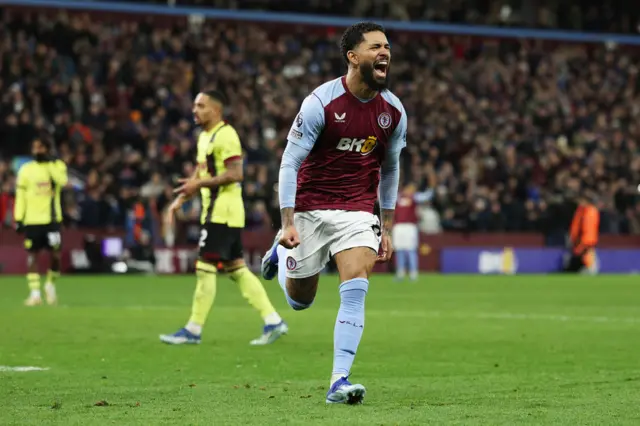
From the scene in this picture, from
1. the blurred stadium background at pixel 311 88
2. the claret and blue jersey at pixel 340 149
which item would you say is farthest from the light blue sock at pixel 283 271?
the blurred stadium background at pixel 311 88

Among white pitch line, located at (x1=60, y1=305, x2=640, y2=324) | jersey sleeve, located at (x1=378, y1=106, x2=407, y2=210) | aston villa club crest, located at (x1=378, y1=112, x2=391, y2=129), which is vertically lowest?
white pitch line, located at (x1=60, y1=305, x2=640, y2=324)

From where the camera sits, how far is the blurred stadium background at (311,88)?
30625 millimetres

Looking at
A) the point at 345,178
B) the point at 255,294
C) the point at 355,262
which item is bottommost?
the point at 255,294

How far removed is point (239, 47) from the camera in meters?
38.2

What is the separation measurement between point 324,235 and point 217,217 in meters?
4.76

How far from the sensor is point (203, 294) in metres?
12.8

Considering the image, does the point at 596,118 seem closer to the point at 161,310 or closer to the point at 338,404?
the point at 161,310

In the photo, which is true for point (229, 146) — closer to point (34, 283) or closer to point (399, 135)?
point (399, 135)

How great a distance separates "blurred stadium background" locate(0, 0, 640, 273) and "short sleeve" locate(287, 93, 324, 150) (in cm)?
1980

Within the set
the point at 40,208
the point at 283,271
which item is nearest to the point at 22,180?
the point at 40,208

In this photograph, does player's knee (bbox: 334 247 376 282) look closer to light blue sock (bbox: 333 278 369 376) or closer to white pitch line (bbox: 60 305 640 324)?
light blue sock (bbox: 333 278 369 376)

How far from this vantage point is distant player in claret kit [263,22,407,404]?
803 cm

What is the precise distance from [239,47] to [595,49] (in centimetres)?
1540

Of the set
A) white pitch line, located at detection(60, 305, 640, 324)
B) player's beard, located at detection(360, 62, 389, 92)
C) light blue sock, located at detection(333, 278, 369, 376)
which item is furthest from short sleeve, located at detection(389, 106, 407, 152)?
white pitch line, located at detection(60, 305, 640, 324)
